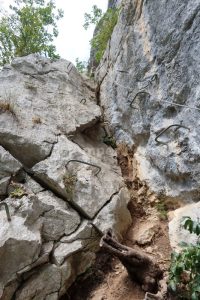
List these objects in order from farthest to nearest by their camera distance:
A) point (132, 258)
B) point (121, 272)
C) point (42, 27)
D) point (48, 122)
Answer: point (42, 27)
point (48, 122)
point (121, 272)
point (132, 258)

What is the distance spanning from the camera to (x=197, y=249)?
134 inches

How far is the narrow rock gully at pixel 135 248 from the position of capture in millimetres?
4328

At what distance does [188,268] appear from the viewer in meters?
3.43

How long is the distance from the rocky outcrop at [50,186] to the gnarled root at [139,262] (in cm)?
82

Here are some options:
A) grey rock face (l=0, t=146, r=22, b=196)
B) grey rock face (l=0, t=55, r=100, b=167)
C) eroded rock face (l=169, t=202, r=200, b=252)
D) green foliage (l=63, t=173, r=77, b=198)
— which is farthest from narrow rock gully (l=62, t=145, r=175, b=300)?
grey rock face (l=0, t=146, r=22, b=196)

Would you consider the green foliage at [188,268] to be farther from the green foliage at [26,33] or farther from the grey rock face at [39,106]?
the green foliage at [26,33]

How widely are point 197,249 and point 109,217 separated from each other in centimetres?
188

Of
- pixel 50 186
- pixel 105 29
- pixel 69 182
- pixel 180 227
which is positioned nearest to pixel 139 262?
pixel 180 227

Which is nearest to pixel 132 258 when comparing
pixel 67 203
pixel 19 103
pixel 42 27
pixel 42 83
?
pixel 67 203

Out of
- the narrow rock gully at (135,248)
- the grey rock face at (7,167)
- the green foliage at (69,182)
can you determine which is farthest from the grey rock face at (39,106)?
the narrow rock gully at (135,248)

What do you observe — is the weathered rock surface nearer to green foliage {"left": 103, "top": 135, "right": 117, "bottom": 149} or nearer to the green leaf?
green foliage {"left": 103, "top": 135, "right": 117, "bottom": 149}

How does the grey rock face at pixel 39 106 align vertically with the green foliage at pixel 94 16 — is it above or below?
below

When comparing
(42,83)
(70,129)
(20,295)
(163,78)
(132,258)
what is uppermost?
(42,83)

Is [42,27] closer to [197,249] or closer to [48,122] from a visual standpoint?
[48,122]
